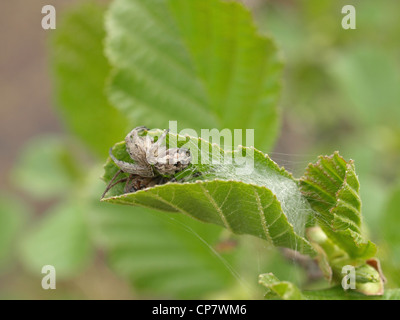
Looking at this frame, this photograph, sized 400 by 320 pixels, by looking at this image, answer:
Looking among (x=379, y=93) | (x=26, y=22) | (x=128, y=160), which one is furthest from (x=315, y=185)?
(x=26, y=22)

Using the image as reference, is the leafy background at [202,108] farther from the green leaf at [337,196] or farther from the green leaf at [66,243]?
the green leaf at [337,196]

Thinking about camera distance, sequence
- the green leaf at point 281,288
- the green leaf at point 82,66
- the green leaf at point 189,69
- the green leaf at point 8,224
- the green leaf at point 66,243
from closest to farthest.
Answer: the green leaf at point 281,288 < the green leaf at point 189,69 < the green leaf at point 82,66 < the green leaf at point 66,243 < the green leaf at point 8,224

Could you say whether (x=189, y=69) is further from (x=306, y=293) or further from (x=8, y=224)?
(x=8, y=224)

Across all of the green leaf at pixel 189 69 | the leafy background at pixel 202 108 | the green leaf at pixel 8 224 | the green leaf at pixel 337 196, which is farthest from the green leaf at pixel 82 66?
the green leaf at pixel 8 224

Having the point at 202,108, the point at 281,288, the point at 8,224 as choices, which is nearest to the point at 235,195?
the point at 281,288

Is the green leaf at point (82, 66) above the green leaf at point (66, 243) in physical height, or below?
above

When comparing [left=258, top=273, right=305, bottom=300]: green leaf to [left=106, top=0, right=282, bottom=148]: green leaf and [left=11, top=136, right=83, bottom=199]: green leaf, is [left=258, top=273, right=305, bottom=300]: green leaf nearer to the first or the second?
[left=106, top=0, right=282, bottom=148]: green leaf
